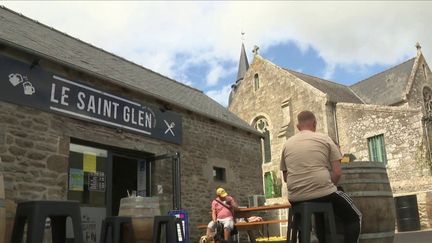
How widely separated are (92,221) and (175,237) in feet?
13.9

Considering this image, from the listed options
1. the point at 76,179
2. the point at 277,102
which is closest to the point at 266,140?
the point at 277,102

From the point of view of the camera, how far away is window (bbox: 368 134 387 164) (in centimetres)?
2092

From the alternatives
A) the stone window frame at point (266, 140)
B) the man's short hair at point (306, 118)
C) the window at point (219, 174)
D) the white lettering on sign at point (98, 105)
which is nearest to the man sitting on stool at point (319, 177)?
the man's short hair at point (306, 118)

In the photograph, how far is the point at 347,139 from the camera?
2281 centimetres

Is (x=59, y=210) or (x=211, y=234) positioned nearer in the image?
(x=59, y=210)

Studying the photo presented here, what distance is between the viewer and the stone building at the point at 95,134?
7309 mm

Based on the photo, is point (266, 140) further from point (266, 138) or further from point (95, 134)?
point (95, 134)

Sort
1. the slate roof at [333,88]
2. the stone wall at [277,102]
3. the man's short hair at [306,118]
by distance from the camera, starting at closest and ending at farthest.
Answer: the man's short hair at [306,118] → the stone wall at [277,102] → the slate roof at [333,88]

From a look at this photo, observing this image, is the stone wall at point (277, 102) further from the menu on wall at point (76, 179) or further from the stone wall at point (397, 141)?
the menu on wall at point (76, 179)

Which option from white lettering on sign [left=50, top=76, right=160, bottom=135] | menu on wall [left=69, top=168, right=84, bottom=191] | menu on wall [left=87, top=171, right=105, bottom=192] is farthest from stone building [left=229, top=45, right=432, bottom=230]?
menu on wall [left=69, top=168, right=84, bottom=191]

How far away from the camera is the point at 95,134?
8570 millimetres

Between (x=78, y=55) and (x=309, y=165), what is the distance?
24.6 feet

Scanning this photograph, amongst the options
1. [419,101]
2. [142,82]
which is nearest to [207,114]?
[142,82]

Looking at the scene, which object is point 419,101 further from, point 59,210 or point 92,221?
point 59,210
